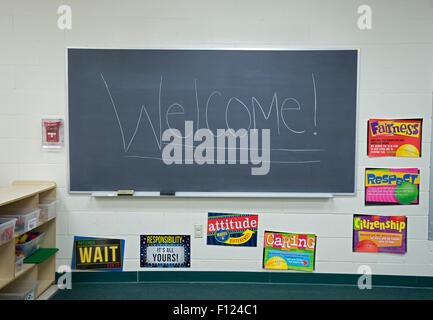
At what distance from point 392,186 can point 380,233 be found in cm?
A: 42

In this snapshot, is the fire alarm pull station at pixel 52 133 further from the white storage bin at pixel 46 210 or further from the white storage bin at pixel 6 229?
the white storage bin at pixel 6 229

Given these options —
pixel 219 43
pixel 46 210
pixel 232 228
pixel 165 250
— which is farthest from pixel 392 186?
pixel 46 210

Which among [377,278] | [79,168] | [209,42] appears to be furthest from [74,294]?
[377,278]

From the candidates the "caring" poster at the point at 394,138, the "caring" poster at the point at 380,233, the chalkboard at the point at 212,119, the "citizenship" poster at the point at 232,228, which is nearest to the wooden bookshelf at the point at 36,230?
the chalkboard at the point at 212,119

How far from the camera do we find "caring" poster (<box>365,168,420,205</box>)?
251 centimetres

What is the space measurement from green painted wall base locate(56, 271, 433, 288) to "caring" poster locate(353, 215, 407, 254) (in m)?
0.26

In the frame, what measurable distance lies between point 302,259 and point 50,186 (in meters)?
2.28

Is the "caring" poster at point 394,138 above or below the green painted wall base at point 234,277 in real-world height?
above

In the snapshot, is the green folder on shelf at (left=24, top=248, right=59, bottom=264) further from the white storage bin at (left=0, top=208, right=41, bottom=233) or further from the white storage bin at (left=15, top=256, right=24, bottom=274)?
the white storage bin at (left=0, top=208, right=41, bottom=233)

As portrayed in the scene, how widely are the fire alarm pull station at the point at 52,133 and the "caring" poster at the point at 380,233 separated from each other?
105 inches

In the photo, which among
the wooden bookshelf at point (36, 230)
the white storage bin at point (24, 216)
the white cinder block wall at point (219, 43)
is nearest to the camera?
the wooden bookshelf at point (36, 230)

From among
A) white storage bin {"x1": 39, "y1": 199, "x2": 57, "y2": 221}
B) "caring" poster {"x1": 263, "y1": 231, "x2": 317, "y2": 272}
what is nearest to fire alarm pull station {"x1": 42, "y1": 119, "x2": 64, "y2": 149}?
white storage bin {"x1": 39, "y1": 199, "x2": 57, "y2": 221}

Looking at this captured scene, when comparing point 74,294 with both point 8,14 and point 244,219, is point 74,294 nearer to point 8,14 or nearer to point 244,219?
point 244,219

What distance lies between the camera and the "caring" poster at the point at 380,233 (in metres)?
2.53
